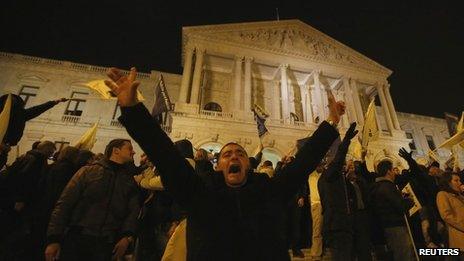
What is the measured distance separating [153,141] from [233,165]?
72 cm

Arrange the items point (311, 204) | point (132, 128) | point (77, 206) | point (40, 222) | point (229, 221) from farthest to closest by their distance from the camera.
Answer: point (311, 204), point (40, 222), point (77, 206), point (229, 221), point (132, 128)

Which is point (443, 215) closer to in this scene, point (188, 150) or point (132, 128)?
point (188, 150)

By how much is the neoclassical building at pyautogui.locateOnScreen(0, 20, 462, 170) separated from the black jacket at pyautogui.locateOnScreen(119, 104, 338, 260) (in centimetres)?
1491

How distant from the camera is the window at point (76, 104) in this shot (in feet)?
70.2

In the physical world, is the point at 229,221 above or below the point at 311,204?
below

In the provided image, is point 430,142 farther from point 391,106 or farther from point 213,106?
point 213,106

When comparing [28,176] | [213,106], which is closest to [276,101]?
[213,106]

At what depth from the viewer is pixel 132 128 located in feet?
5.02

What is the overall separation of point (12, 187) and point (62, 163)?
610 millimetres

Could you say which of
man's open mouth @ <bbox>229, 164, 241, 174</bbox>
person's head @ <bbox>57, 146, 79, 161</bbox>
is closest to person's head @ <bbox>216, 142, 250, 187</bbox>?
man's open mouth @ <bbox>229, 164, 241, 174</bbox>

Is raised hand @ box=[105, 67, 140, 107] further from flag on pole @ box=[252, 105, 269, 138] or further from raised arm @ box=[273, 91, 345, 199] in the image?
flag on pole @ box=[252, 105, 269, 138]

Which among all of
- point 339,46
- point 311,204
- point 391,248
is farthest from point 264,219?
point 339,46

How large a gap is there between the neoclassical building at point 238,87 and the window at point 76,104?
7 cm

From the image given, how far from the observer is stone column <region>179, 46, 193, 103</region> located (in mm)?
18812
